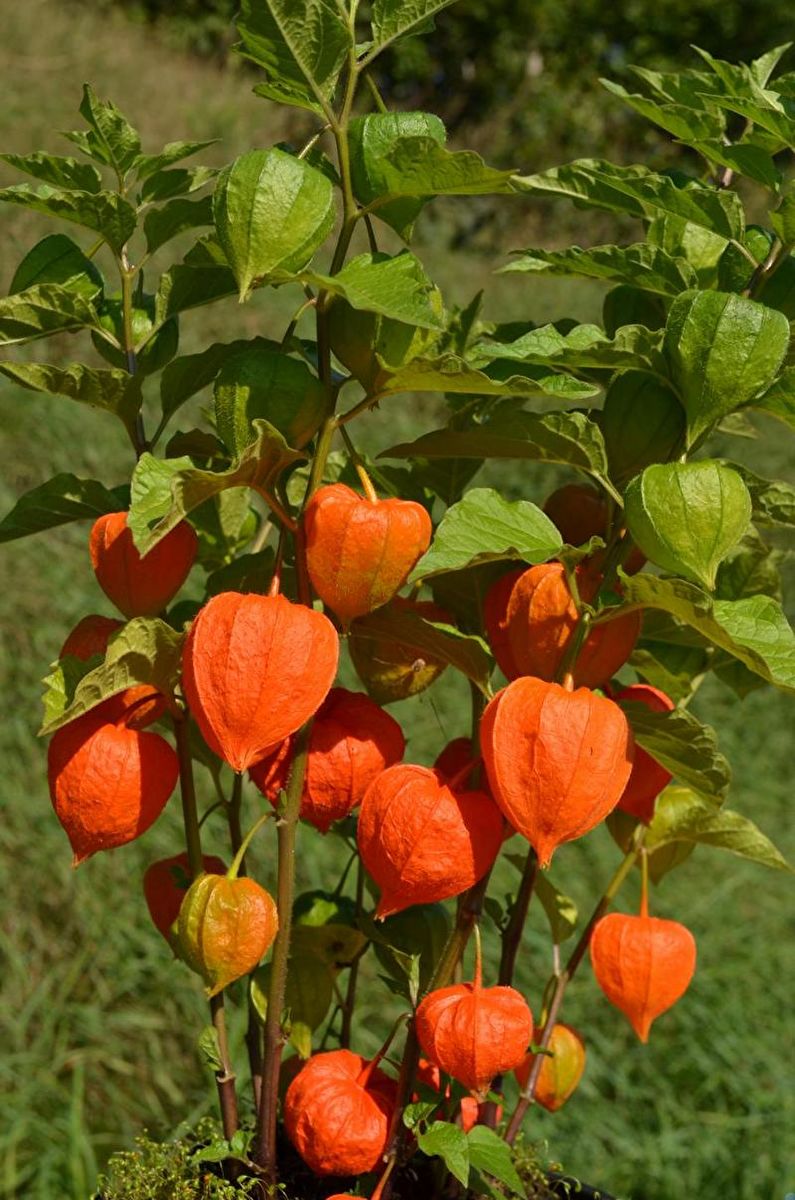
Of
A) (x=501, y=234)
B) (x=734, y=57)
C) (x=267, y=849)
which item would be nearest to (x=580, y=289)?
(x=501, y=234)

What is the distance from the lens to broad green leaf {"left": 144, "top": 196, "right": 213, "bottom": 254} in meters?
0.55

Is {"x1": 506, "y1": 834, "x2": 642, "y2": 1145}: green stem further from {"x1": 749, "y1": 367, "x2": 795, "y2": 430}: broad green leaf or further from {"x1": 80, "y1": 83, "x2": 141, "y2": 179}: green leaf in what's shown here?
{"x1": 80, "y1": 83, "x2": 141, "y2": 179}: green leaf

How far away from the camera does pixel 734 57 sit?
6.73 m

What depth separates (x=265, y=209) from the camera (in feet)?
1.49

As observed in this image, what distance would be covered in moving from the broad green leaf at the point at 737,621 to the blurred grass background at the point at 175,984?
896 mm

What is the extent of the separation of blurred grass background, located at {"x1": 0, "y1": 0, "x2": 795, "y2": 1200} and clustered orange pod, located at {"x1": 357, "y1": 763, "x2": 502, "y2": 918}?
0.85 meters

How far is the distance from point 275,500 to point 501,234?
4.59 metres

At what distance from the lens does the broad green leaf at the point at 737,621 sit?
18.2 inches

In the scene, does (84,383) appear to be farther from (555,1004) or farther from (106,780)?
(555,1004)

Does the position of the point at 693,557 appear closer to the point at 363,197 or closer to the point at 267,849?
the point at 363,197

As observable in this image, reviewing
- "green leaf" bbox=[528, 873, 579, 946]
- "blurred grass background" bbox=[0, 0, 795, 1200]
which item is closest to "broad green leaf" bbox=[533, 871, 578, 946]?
"green leaf" bbox=[528, 873, 579, 946]

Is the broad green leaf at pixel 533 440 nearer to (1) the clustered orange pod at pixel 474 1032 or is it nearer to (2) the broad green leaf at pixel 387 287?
(2) the broad green leaf at pixel 387 287

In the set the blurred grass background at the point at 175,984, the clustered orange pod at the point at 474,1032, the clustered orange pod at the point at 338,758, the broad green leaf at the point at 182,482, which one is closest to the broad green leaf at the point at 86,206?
the broad green leaf at the point at 182,482

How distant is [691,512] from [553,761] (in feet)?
0.34
